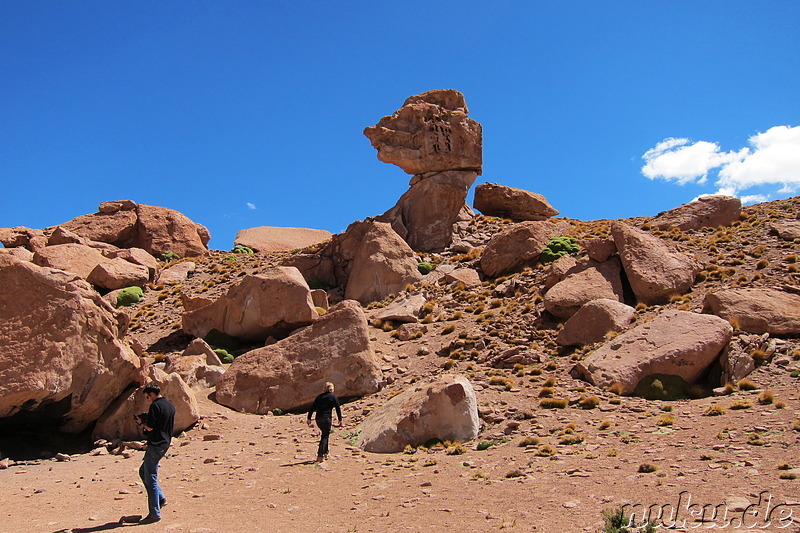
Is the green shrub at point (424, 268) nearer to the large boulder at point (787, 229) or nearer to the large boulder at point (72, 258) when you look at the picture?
the large boulder at point (787, 229)

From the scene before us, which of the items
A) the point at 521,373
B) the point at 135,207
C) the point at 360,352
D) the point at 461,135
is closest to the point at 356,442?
the point at 360,352

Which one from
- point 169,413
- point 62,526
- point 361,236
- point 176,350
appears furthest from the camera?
point 361,236

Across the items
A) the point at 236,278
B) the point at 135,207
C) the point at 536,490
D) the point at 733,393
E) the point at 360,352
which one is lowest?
the point at 536,490

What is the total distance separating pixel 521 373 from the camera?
696 inches

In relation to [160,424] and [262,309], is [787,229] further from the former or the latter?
[160,424]

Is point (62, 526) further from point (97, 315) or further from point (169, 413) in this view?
point (97, 315)

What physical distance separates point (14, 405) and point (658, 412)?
14.1m

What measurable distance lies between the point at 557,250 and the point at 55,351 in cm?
2049

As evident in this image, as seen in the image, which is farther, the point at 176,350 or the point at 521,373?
the point at 176,350

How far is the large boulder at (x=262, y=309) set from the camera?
22.8 meters

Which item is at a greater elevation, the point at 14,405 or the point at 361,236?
the point at 361,236

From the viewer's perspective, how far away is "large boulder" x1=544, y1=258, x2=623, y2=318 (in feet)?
70.3

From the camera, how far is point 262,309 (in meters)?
23.2

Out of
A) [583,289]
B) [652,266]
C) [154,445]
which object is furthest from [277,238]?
A: [154,445]
